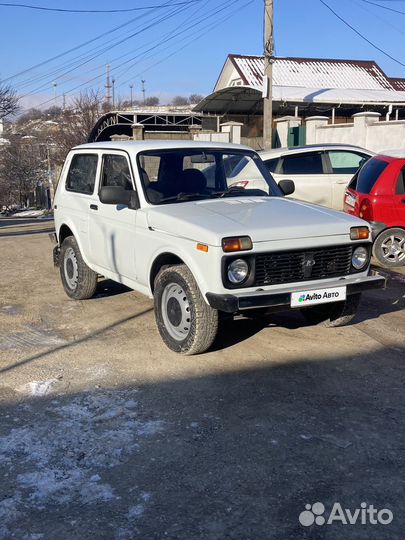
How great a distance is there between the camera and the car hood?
4695 millimetres

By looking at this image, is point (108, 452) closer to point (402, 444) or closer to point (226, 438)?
point (226, 438)

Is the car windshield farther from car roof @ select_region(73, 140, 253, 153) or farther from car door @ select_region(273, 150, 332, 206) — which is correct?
car door @ select_region(273, 150, 332, 206)

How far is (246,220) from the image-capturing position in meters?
4.91

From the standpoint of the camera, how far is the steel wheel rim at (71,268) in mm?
7199

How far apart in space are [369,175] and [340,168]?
12.9 ft

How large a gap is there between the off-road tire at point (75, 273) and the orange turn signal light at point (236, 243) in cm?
293

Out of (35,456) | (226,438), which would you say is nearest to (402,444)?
(226,438)

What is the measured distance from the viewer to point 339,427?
3.79 meters

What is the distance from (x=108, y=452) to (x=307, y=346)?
245 centimetres

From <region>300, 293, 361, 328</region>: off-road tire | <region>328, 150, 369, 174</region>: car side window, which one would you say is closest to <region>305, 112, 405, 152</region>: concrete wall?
<region>328, 150, 369, 174</region>: car side window

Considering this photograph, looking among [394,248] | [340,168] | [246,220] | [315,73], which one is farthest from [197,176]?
[315,73]

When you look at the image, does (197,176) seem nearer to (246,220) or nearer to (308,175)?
(246,220)

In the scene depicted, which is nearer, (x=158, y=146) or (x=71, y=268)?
(x=158, y=146)

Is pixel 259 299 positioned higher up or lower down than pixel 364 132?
lower down
